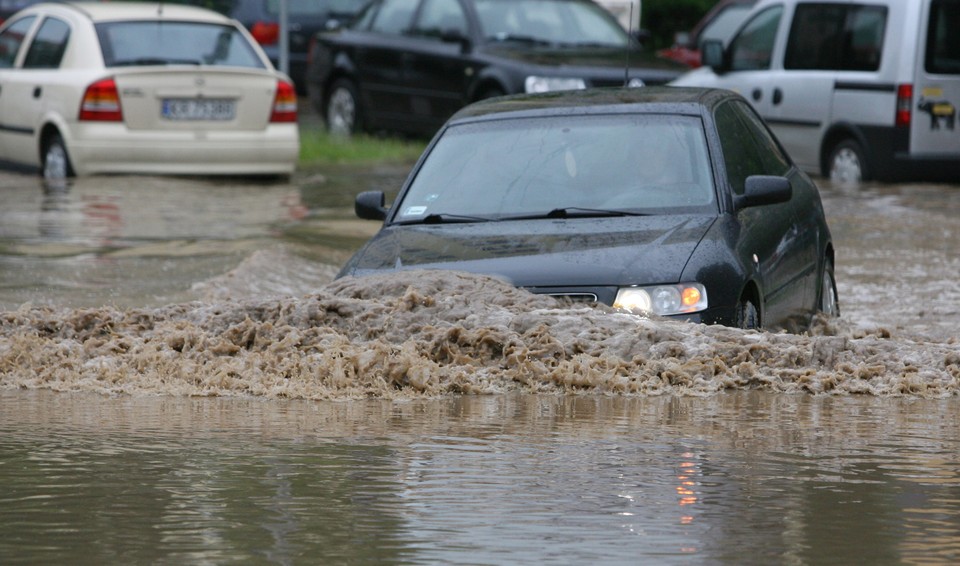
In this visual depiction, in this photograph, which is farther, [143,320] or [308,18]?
[308,18]

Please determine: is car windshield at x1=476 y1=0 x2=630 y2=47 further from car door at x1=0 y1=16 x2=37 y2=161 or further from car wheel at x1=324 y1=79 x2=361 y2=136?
car door at x1=0 y1=16 x2=37 y2=161

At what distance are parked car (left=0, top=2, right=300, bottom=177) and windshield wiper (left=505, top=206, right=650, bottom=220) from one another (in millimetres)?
7547

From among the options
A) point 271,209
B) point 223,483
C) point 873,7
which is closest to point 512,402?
point 223,483

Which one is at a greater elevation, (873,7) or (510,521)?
(873,7)

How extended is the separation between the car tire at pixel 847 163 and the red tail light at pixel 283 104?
198 inches

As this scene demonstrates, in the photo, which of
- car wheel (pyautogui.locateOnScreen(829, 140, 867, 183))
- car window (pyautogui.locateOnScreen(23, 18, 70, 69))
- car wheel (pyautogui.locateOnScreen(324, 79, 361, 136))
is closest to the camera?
car window (pyautogui.locateOnScreen(23, 18, 70, 69))

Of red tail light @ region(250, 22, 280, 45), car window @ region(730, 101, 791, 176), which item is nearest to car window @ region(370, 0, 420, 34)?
red tail light @ region(250, 22, 280, 45)

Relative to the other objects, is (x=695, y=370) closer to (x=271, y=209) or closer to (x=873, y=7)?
(x=271, y=209)

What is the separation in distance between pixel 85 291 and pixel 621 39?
30.6 ft

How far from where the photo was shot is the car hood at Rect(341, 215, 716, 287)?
23.6 ft

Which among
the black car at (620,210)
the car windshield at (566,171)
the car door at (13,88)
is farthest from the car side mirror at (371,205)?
the car door at (13,88)

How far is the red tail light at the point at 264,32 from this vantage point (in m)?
24.2

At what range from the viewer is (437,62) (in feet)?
59.5

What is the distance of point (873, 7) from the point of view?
1622 cm
